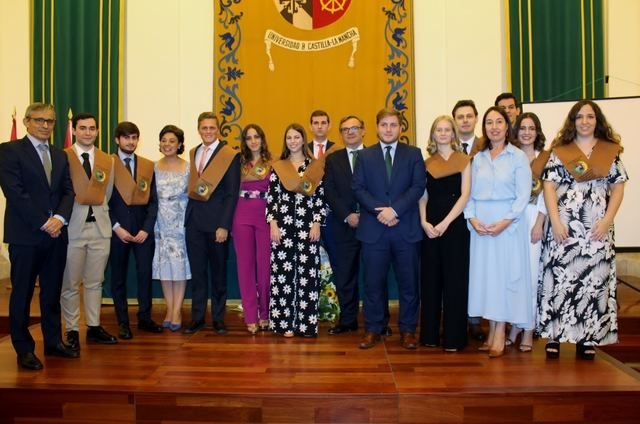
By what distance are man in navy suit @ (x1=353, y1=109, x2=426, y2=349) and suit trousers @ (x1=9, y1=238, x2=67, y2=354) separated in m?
1.79

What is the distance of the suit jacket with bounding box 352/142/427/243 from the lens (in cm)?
340

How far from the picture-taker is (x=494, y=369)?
9.89ft

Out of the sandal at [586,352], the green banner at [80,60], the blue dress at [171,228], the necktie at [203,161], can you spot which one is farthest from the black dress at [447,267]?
the green banner at [80,60]

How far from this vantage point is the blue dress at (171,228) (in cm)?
395

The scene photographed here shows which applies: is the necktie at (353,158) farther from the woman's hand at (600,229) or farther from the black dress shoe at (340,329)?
the woman's hand at (600,229)

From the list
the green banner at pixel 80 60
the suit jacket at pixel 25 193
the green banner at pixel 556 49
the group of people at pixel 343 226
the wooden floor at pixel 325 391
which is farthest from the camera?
the green banner at pixel 80 60

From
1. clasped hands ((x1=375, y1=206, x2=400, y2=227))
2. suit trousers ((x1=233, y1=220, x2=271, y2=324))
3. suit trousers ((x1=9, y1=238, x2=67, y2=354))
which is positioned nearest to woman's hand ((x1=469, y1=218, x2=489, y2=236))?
clasped hands ((x1=375, y1=206, x2=400, y2=227))

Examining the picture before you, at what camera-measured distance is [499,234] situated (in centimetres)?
326

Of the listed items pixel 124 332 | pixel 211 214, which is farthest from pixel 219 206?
pixel 124 332

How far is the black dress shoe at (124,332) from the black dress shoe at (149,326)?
183 millimetres

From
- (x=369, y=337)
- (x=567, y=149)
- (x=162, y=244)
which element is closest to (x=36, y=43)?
(x=162, y=244)

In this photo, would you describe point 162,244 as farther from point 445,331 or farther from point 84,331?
point 445,331

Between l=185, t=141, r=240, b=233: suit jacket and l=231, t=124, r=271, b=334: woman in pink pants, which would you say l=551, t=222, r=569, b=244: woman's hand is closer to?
l=231, t=124, r=271, b=334: woman in pink pants

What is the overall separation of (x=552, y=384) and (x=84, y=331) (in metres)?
3.11
